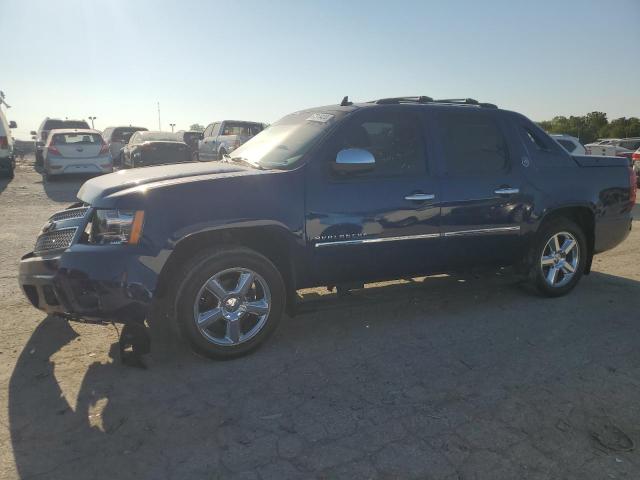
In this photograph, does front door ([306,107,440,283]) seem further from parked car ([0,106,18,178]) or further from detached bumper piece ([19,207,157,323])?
parked car ([0,106,18,178])

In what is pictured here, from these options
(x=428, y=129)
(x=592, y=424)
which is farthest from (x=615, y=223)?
(x=592, y=424)

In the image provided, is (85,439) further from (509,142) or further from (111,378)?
(509,142)

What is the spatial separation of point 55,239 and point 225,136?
14845 millimetres

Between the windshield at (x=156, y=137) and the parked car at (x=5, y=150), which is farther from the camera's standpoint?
the windshield at (x=156, y=137)

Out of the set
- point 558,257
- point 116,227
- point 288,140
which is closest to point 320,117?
point 288,140

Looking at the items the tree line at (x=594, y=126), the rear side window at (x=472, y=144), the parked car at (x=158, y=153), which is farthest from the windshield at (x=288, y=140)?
the tree line at (x=594, y=126)

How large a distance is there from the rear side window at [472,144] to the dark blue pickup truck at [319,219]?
0.01 m

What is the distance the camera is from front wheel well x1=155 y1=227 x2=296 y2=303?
3.57 m

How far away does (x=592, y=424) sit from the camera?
291 centimetres

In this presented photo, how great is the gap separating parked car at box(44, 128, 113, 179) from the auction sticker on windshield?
1161cm

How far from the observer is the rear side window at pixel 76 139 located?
14.4 m

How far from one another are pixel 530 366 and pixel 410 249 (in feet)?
4.19

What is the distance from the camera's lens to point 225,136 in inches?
710

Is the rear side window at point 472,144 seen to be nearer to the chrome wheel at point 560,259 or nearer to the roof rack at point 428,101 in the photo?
the roof rack at point 428,101
